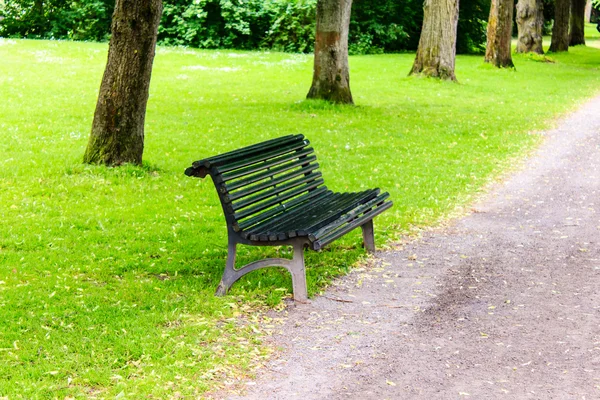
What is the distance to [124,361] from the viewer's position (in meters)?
5.05

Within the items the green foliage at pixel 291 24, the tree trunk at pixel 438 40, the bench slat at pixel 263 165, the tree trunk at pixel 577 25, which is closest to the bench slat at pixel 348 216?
the bench slat at pixel 263 165

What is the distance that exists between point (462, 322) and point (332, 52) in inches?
459

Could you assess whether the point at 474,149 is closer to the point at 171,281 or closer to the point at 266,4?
the point at 171,281

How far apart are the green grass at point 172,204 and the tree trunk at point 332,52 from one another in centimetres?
45

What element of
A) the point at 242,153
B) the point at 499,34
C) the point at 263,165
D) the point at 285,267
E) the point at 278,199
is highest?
the point at 499,34

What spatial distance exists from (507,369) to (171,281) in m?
2.81

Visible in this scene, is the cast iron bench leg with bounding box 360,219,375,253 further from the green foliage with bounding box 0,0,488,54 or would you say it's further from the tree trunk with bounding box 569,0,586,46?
the tree trunk with bounding box 569,0,586,46

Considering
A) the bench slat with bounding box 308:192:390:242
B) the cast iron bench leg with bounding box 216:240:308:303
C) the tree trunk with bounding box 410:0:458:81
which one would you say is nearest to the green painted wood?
the bench slat with bounding box 308:192:390:242

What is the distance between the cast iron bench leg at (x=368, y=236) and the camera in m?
7.68

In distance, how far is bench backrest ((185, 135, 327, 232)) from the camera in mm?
6266

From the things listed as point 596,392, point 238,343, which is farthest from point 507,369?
point 238,343

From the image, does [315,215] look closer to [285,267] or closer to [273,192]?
[273,192]

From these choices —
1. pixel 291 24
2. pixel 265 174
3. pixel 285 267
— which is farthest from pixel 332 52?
pixel 291 24

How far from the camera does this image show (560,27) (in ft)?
128
